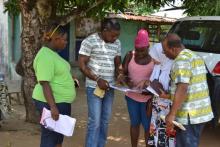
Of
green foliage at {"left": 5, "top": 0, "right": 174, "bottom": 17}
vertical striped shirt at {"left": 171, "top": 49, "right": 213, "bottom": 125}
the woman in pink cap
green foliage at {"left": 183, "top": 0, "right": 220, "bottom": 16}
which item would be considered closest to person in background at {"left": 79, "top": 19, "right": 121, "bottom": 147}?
the woman in pink cap

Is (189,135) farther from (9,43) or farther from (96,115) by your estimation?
(9,43)

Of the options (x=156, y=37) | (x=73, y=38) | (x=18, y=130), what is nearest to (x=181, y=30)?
(x=18, y=130)

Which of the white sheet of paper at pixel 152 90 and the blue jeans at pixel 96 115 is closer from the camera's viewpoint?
the white sheet of paper at pixel 152 90

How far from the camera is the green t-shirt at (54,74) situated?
153 inches

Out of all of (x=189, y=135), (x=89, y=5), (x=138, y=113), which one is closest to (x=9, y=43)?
(x=89, y=5)

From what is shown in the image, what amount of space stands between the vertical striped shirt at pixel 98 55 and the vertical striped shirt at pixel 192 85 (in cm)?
90

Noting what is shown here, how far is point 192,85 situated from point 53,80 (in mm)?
1312

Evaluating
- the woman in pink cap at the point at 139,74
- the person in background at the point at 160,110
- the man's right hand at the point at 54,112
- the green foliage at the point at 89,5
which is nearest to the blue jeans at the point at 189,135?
the person in background at the point at 160,110

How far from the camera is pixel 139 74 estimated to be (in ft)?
15.5

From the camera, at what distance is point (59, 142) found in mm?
4367

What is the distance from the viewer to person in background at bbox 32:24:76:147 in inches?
153

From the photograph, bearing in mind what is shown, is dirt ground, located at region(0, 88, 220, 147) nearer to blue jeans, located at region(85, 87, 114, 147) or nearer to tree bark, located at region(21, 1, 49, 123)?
tree bark, located at region(21, 1, 49, 123)

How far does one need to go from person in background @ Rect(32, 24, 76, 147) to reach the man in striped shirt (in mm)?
1001

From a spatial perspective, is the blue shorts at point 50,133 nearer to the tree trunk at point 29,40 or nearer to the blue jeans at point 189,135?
the blue jeans at point 189,135
